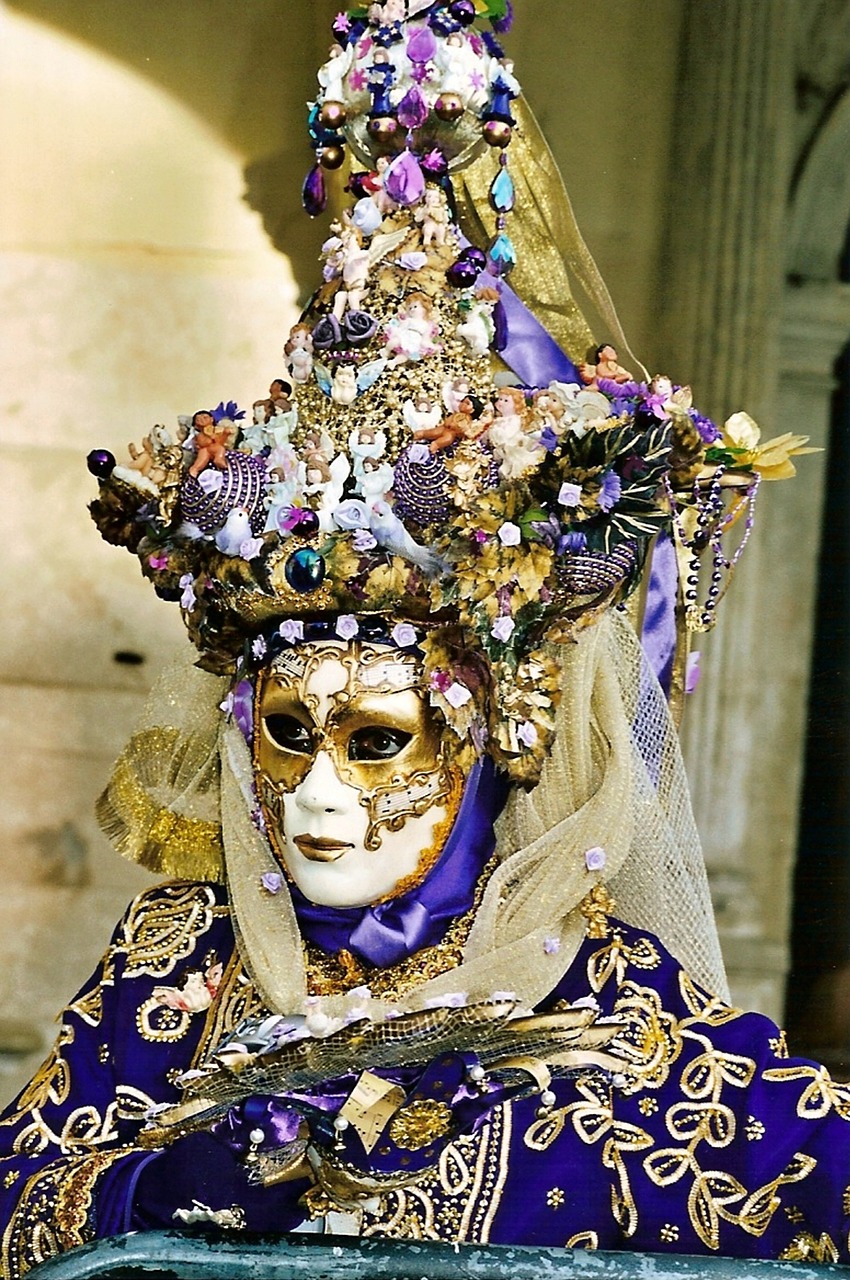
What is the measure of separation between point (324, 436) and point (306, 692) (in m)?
0.27

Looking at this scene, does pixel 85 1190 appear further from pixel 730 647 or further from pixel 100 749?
pixel 730 647

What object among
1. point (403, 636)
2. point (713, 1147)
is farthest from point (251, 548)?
point (713, 1147)

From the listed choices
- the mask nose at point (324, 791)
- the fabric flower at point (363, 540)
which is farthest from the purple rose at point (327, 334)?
the mask nose at point (324, 791)

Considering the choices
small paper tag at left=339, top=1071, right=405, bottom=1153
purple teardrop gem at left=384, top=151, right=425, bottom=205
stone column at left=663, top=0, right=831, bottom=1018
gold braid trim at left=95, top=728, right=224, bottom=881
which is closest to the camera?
small paper tag at left=339, top=1071, right=405, bottom=1153

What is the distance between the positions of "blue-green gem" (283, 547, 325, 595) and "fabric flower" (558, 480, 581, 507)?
0.25 metres

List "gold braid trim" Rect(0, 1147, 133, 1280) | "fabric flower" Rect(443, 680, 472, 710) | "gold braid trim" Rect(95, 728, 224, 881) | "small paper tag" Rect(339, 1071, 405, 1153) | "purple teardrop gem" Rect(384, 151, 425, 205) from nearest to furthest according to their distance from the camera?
"small paper tag" Rect(339, 1071, 405, 1153)
"gold braid trim" Rect(0, 1147, 133, 1280)
"fabric flower" Rect(443, 680, 472, 710)
"purple teardrop gem" Rect(384, 151, 425, 205)
"gold braid trim" Rect(95, 728, 224, 881)

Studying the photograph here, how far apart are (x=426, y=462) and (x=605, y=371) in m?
0.23

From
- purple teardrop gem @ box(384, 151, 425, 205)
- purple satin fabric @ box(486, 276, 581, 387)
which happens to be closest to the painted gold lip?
purple satin fabric @ box(486, 276, 581, 387)

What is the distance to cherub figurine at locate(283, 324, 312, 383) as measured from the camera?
7.95 ft

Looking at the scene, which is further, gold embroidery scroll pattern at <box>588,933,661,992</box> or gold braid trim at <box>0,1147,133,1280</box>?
gold embroidery scroll pattern at <box>588,933,661,992</box>

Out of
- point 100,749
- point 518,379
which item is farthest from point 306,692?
point 100,749

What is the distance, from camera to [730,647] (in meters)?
3.37

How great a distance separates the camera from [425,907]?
2363mm

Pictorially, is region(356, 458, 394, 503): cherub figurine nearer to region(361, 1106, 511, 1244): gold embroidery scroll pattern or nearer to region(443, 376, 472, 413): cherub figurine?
region(443, 376, 472, 413): cherub figurine
